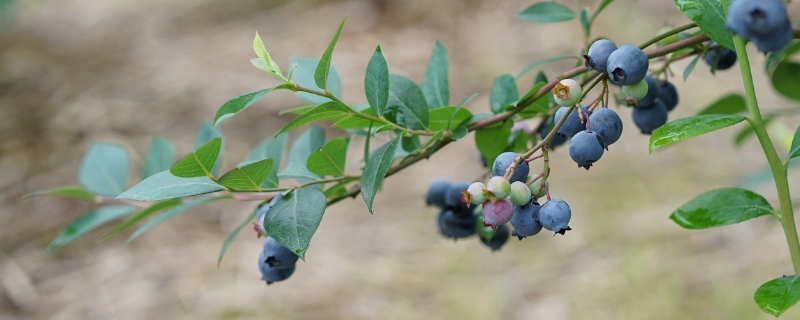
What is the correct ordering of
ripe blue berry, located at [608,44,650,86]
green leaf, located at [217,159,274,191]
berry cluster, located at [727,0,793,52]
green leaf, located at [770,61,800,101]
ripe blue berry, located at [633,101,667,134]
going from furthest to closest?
green leaf, located at [770,61,800,101], ripe blue berry, located at [633,101,667,134], green leaf, located at [217,159,274,191], ripe blue berry, located at [608,44,650,86], berry cluster, located at [727,0,793,52]

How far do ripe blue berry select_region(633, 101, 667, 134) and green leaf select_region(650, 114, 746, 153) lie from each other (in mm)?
169

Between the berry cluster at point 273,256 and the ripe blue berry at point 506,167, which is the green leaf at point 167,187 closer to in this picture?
the berry cluster at point 273,256

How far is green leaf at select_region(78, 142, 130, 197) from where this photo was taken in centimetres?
112

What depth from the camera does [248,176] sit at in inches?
27.0

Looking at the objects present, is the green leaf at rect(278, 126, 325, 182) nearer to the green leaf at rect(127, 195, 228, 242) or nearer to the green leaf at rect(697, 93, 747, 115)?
the green leaf at rect(127, 195, 228, 242)

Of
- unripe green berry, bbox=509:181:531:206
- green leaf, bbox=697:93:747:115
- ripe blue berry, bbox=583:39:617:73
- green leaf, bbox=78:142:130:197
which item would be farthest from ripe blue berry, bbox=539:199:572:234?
green leaf, bbox=78:142:130:197

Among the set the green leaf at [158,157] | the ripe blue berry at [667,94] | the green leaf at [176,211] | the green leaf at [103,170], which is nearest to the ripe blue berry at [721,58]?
the ripe blue berry at [667,94]

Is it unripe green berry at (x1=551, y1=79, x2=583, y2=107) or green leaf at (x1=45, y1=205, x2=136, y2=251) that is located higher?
unripe green berry at (x1=551, y1=79, x2=583, y2=107)

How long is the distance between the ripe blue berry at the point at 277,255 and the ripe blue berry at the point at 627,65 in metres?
0.40

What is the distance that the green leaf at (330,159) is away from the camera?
2.42 ft

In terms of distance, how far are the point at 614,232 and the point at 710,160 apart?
760 millimetres

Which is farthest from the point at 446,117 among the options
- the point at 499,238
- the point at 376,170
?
the point at 499,238

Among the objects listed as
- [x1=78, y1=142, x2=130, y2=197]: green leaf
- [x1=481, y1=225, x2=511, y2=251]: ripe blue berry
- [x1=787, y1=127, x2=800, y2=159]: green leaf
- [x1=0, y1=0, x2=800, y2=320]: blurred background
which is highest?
[x1=787, y1=127, x2=800, y2=159]: green leaf

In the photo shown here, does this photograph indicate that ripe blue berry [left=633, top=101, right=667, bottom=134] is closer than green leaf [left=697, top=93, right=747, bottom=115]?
Yes
